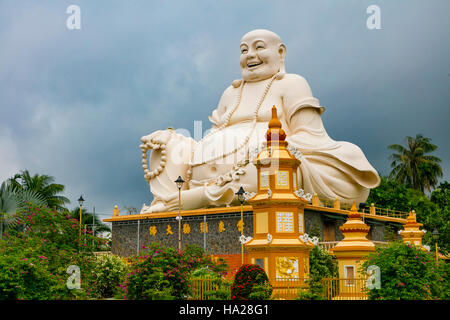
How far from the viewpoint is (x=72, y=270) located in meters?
12.8

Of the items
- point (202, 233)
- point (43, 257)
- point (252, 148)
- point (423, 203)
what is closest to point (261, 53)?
point (252, 148)

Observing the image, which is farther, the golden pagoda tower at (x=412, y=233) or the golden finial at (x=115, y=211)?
the golden finial at (x=115, y=211)

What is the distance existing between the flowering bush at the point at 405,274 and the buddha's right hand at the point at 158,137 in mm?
11422

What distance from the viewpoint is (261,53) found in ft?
70.3

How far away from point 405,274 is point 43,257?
23.3ft

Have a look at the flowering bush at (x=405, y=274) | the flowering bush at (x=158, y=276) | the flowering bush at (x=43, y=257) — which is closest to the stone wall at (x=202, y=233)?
the flowering bush at (x=43, y=257)

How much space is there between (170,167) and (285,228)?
28.0 feet

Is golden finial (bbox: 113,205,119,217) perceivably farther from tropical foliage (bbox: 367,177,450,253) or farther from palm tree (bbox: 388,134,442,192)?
palm tree (bbox: 388,134,442,192)

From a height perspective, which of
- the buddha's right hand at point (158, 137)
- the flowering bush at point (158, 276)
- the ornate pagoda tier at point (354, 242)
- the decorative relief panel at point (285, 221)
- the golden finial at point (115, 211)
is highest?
the buddha's right hand at point (158, 137)

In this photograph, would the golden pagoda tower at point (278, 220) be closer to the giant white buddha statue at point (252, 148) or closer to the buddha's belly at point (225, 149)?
the giant white buddha statue at point (252, 148)

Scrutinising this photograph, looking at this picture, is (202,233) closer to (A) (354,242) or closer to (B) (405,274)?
(A) (354,242)

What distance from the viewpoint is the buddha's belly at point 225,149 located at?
19.7 meters
